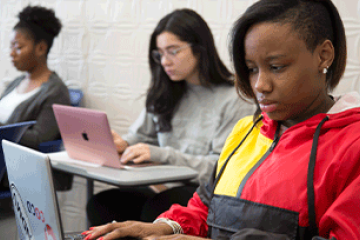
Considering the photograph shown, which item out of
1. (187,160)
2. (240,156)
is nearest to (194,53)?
(187,160)

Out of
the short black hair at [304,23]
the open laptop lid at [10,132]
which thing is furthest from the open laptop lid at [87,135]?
the short black hair at [304,23]

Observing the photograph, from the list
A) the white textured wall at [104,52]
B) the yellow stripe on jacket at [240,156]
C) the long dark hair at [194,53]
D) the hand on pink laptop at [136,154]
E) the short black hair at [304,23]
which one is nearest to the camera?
the short black hair at [304,23]

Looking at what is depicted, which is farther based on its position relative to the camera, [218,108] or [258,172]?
[218,108]

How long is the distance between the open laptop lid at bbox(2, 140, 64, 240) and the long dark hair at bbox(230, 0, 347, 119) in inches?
21.4

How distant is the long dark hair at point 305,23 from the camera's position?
38.3 inches

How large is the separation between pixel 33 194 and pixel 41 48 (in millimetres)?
2009

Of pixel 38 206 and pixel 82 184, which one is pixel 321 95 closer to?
pixel 38 206

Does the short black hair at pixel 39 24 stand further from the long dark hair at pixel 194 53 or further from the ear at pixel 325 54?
the ear at pixel 325 54

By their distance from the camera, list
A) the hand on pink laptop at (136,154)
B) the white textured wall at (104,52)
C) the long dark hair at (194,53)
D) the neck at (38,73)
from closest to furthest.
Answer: the hand on pink laptop at (136,154), the long dark hair at (194,53), the neck at (38,73), the white textured wall at (104,52)

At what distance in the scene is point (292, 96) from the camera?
39.1 inches

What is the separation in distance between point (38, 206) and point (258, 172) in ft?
1.77

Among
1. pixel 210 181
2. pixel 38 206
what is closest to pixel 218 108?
pixel 210 181

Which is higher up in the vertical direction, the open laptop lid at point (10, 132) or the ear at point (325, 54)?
the ear at point (325, 54)

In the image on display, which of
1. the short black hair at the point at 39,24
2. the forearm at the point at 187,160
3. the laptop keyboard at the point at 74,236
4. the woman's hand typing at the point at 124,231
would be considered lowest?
the forearm at the point at 187,160
